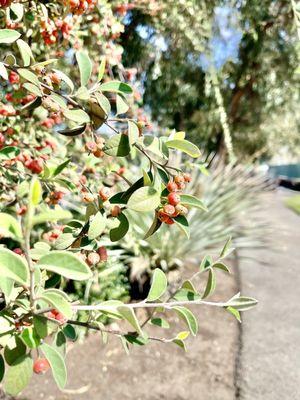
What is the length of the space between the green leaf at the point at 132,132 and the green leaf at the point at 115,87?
113 millimetres

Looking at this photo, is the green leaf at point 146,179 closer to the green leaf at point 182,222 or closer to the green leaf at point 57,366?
the green leaf at point 182,222

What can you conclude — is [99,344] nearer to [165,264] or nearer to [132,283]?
[132,283]

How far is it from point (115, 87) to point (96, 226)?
0.36 meters

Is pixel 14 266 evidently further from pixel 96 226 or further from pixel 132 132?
pixel 132 132

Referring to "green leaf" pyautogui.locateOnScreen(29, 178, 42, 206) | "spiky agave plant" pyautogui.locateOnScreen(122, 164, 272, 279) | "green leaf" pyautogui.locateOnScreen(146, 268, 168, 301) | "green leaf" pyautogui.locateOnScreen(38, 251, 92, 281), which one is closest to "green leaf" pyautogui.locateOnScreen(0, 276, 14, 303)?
"green leaf" pyautogui.locateOnScreen(38, 251, 92, 281)

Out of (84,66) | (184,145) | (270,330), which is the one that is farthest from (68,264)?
(270,330)

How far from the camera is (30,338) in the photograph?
0.87 meters

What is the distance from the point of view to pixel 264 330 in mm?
3746

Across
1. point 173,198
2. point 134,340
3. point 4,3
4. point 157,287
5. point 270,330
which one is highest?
point 4,3

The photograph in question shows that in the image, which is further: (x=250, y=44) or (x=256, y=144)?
(x=256, y=144)

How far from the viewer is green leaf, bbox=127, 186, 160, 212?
0.97 m

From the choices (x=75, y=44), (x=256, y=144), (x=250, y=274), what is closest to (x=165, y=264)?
(x=250, y=274)

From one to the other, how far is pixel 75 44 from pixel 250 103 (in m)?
9.32

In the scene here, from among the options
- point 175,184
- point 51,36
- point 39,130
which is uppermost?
point 51,36
